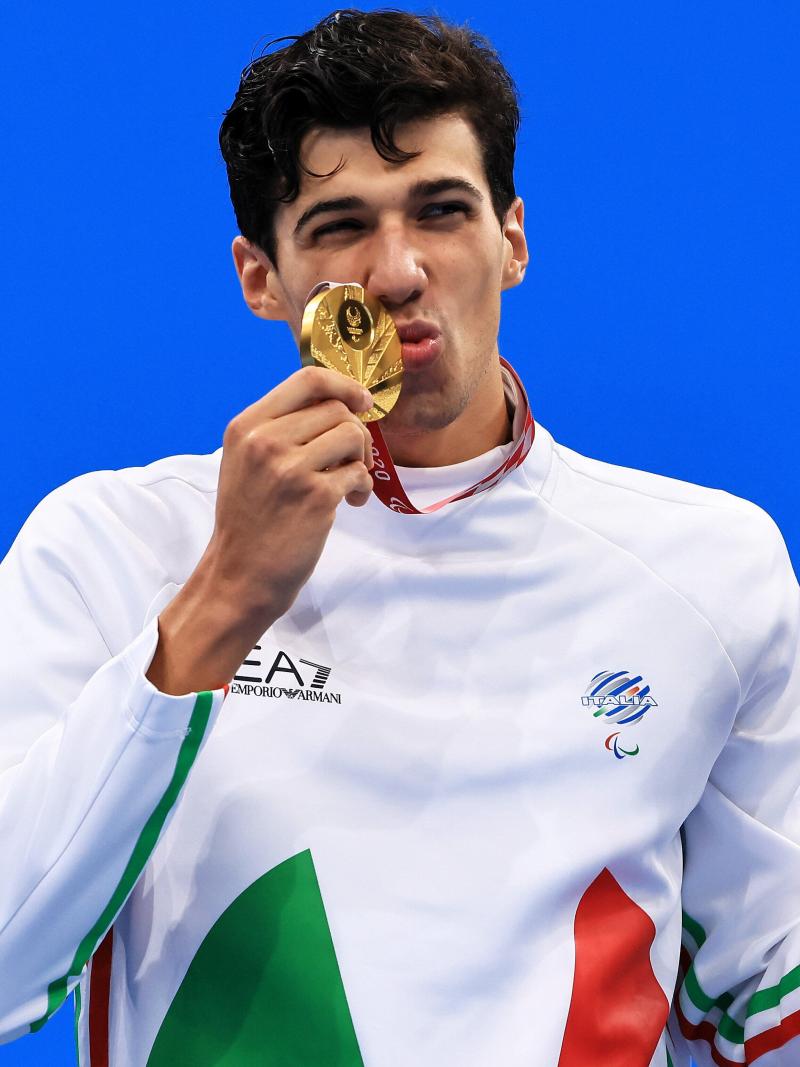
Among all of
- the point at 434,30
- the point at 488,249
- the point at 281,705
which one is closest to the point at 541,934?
the point at 281,705

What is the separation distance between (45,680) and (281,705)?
0.29 meters

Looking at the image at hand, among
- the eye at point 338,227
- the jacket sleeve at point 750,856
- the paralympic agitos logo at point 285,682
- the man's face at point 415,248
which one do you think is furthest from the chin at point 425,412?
the jacket sleeve at point 750,856

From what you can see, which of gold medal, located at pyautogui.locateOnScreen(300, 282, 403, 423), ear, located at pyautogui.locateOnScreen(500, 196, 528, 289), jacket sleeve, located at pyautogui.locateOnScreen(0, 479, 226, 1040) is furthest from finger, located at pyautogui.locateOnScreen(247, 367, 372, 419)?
ear, located at pyautogui.locateOnScreen(500, 196, 528, 289)

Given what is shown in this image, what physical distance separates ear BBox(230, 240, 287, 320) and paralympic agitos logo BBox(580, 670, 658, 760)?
71 centimetres

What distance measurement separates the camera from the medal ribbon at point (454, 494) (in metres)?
1.79

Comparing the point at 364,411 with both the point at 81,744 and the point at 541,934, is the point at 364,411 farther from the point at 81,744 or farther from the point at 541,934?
the point at 541,934

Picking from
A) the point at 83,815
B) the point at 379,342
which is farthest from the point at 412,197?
the point at 83,815

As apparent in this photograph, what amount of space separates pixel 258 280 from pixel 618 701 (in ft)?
2.74

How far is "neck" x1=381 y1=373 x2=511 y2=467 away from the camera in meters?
1.99

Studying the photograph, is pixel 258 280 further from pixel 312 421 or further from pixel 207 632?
pixel 207 632

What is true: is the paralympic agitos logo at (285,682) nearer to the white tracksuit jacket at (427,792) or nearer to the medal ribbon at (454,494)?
the white tracksuit jacket at (427,792)

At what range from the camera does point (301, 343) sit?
5.31 feet

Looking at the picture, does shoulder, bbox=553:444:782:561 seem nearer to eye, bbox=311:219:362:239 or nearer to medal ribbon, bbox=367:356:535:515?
medal ribbon, bbox=367:356:535:515

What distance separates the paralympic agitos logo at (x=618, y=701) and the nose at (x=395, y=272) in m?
0.55
